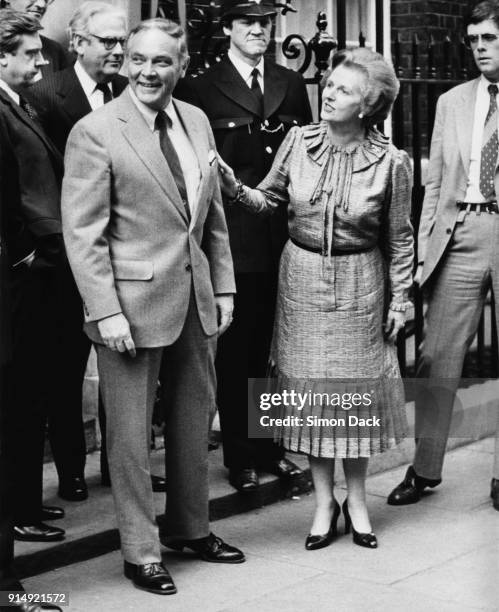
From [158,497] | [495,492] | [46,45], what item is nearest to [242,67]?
[46,45]

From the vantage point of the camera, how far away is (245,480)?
6070mm

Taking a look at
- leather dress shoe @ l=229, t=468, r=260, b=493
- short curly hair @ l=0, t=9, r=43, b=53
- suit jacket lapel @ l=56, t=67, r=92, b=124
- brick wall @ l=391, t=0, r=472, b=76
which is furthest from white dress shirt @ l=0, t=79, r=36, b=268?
brick wall @ l=391, t=0, r=472, b=76

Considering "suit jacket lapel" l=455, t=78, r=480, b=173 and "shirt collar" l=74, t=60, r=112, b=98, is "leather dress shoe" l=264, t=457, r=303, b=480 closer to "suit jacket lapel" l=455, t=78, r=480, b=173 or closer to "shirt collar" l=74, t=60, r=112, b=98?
"suit jacket lapel" l=455, t=78, r=480, b=173

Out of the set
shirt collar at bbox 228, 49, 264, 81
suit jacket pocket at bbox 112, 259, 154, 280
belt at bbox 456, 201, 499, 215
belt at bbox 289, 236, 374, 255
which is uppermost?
shirt collar at bbox 228, 49, 264, 81

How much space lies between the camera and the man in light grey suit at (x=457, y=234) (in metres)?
6.06

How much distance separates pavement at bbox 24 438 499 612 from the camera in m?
4.89

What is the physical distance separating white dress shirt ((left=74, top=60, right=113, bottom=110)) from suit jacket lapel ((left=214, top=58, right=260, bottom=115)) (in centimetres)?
62

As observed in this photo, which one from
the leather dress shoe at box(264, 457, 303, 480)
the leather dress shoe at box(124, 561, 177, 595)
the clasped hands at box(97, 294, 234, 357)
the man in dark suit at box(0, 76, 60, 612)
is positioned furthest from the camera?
the leather dress shoe at box(264, 457, 303, 480)

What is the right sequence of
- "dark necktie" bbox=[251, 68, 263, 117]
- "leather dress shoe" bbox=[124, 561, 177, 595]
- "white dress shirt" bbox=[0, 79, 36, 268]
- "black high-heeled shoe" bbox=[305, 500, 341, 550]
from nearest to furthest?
1. "leather dress shoe" bbox=[124, 561, 177, 595]
2. "white dress shirt" bbox=[0, 79, 36, 268]
3. "black high-heeled shoe" bbox=[305, 500, 341, 550]
4. "dark necktie" bbox=[251, 68, 263, 117]

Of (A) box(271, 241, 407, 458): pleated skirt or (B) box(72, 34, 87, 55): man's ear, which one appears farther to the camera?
(B) box(72, 34, 87, 55): man's ear

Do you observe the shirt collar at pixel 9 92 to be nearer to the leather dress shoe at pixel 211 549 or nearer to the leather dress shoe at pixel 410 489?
the leather dress shoe at pixel 211 549

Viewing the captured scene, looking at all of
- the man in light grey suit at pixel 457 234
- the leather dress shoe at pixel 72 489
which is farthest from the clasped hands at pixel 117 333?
the man in light grey suit at pixel 457 234

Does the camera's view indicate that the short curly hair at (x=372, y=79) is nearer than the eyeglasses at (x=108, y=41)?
Yes

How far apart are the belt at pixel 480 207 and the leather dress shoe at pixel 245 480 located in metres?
1.57
